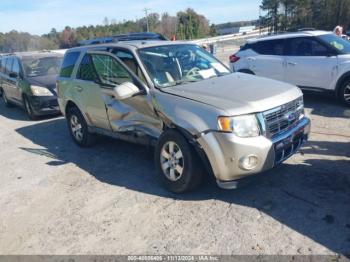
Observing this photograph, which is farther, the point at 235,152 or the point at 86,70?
the point at 86,70

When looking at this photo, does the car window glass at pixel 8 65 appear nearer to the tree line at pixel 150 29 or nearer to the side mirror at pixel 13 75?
the side mirror at pixel 13 75

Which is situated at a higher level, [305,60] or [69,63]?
[69,63]

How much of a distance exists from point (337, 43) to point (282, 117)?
16.1 ft

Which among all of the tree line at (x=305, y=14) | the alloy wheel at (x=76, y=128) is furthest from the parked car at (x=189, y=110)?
the tree line at (x=305, y=14)

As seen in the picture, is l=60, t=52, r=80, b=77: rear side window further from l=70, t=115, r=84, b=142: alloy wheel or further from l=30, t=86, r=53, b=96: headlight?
l=30, t=86, r=53, b=96: headlight

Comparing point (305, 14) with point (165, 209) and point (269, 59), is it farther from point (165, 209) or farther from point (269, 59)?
point (165, 209)

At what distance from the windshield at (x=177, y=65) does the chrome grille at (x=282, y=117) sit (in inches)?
48.7

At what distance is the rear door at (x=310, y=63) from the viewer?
7.85 metres

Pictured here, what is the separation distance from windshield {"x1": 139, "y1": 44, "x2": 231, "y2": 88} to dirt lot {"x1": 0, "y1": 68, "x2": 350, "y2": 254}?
4.55ft

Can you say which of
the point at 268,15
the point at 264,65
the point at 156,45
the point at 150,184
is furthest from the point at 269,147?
the point at 268,15

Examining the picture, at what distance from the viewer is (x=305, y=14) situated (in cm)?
4747

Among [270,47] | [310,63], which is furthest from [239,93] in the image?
[270,47]

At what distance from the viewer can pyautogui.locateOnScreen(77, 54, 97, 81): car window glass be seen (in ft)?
19.1

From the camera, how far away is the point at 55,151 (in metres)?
6.70
